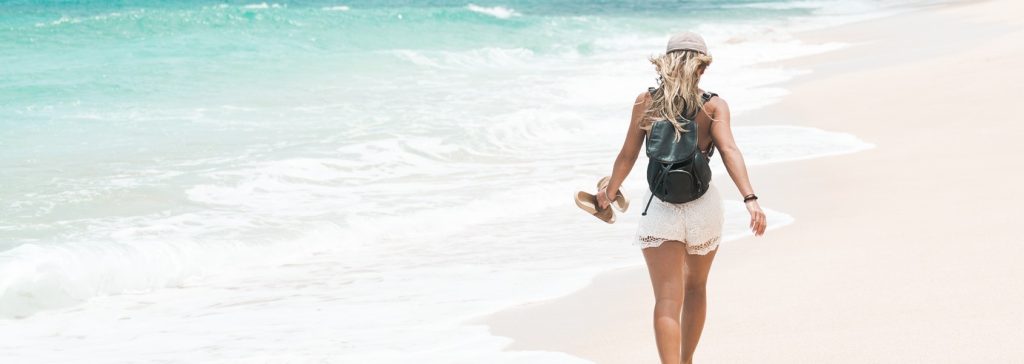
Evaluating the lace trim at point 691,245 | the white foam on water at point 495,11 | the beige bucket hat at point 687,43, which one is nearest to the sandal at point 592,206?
the lace trim at point 691,245

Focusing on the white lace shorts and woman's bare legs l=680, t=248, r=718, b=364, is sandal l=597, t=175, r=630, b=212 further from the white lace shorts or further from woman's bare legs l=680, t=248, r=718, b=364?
woman's bare legs l=680, t=248, r=718, b=364

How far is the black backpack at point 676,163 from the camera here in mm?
3914

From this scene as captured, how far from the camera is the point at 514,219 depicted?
8141mm

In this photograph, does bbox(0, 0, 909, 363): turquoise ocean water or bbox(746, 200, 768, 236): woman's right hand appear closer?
bbox(746, 200, 768, 236): woman's right hand

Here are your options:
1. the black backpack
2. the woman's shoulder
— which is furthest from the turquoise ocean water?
the woman's shoulder

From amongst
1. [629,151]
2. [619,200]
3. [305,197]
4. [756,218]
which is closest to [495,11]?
[305,197]

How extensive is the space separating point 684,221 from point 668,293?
0.87ft

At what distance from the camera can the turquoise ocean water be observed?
19.1 feet

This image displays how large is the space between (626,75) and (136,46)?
11290 mm

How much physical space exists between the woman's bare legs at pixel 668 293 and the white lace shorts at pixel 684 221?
4 cm

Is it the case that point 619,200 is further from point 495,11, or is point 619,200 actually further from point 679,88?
point 495,11

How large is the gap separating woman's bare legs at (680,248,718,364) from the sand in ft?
1.27

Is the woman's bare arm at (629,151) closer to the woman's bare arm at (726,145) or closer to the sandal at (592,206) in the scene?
the sandal at (592,206)

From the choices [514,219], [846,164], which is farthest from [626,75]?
[514,219]
